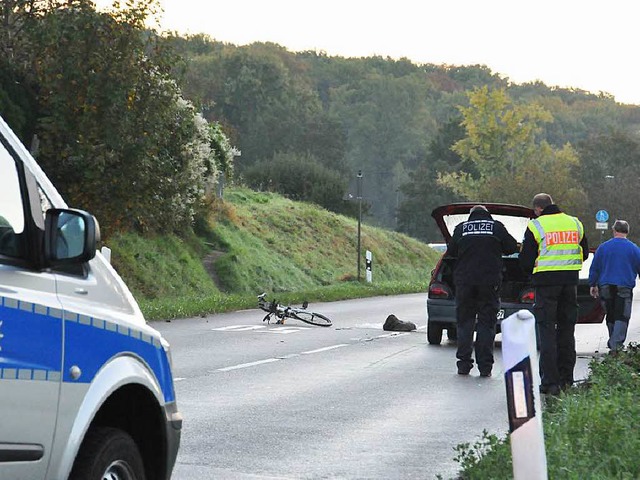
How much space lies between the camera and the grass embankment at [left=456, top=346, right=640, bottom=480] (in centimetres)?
805

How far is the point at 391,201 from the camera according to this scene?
16162 cm

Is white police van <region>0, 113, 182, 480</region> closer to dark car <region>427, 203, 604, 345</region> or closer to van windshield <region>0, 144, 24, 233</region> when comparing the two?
van windshield <region>0, 144, 24, 233</region>

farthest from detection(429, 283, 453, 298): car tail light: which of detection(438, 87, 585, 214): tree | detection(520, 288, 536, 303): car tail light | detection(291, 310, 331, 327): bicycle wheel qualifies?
detection(438, 87, 585, 214): tree

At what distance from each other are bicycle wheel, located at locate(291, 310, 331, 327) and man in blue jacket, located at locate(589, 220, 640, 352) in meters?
7.50

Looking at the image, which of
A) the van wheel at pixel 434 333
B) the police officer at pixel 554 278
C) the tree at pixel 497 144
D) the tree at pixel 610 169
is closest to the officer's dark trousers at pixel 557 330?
the police officer at pixel 554 278

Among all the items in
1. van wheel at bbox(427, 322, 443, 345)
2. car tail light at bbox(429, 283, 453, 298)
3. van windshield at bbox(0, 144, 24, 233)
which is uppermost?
van windshield at bbox(0, 144, 24, 233)

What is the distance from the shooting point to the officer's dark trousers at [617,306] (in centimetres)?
1827

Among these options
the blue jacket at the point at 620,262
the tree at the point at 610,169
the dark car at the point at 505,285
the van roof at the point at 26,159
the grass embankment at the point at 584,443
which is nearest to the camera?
the van roof at the point at 26,159

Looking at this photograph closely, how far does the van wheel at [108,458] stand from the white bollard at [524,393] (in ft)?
4.83

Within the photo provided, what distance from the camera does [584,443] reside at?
8734 mm

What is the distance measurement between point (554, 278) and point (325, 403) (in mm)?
2640

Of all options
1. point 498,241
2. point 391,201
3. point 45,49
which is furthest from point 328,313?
point 391,201

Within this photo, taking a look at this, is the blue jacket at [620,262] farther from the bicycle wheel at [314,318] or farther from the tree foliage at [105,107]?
the tree foliage at [105,107]

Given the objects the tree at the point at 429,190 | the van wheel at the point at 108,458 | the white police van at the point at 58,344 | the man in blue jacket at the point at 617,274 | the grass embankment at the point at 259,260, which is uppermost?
Answer: the white police van at the point at 58,344
